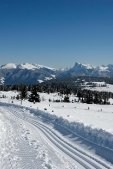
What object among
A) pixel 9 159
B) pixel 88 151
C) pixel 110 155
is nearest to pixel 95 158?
pixel 110 155

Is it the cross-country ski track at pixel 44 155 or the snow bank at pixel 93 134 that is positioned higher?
the snow bank at pixel 93 134

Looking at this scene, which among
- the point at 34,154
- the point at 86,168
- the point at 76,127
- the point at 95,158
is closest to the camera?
the point at 86,168

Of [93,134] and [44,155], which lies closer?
[44,155]

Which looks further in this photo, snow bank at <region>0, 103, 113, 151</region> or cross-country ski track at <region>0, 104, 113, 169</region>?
snow bank at <region>0, 103, 113, 151</region>

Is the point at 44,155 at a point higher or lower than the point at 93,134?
lower

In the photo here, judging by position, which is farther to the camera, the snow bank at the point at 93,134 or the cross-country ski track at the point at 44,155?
the snow bank at the point at 93,134

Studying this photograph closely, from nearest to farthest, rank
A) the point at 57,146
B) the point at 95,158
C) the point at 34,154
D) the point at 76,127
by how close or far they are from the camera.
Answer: the point at 95,158 < the point at 34,154 < the point at 57,146 < the point at 76,127

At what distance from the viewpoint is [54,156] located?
68.4ft

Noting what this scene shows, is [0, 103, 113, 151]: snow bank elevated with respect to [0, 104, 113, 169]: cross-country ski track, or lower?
elevated

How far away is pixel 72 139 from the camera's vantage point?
28469mm

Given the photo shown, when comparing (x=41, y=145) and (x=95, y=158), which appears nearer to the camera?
(x=95, y=158)

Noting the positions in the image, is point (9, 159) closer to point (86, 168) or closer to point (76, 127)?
point (86, 168)

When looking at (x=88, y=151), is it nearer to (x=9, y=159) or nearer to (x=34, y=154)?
(x=34, y=154)

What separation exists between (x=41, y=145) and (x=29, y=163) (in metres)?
6.53
